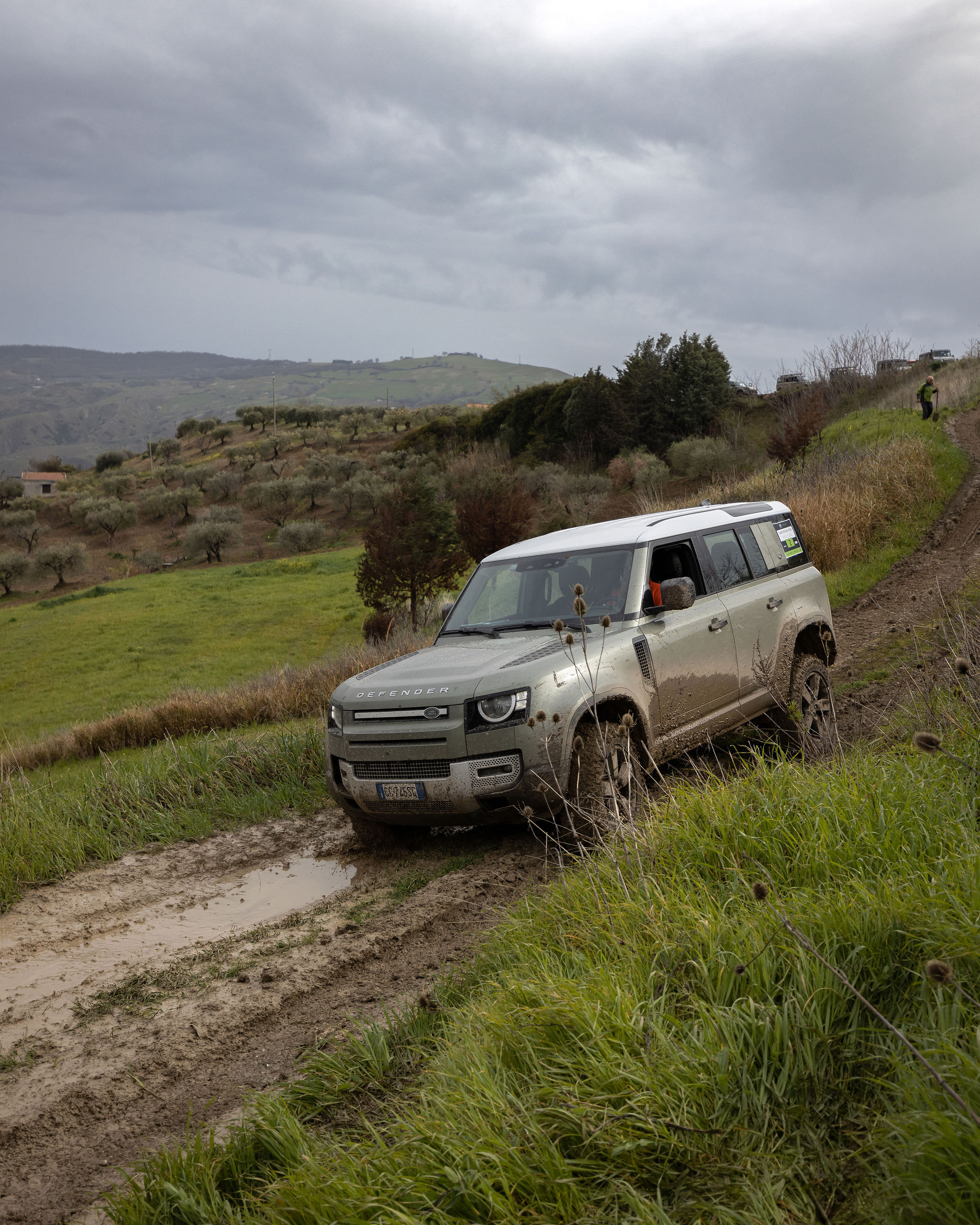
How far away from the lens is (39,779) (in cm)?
1252

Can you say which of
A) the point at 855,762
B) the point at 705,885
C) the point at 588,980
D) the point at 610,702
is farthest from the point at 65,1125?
the point at 855,762

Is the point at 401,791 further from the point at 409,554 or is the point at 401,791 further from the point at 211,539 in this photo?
the point at 211,539

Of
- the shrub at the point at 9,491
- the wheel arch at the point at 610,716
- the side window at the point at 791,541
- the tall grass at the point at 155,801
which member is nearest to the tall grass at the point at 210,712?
the tall grass at the point at 155,801

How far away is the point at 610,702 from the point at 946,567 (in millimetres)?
11655

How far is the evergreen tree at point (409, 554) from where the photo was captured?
26.5m

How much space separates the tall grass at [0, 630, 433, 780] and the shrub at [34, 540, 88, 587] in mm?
40227

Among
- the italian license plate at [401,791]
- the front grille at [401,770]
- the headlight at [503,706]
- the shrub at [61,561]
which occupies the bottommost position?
the shrub at [61,561]

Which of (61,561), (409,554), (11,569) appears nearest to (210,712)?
(409,554)

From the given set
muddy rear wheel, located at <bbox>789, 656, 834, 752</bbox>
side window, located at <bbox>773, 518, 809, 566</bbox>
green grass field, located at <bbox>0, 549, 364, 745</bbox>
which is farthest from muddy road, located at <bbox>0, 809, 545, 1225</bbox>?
green grass field, located at <bbox>0, 549, 364, 745</bbox>

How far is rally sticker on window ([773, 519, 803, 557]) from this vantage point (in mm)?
7973

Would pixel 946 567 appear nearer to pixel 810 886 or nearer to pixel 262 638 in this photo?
pixel 810 886

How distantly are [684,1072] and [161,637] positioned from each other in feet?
106

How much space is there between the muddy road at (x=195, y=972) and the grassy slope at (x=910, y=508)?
36.0ft

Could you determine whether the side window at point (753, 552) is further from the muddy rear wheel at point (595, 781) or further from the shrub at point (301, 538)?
the shrub at point (301, 538)
